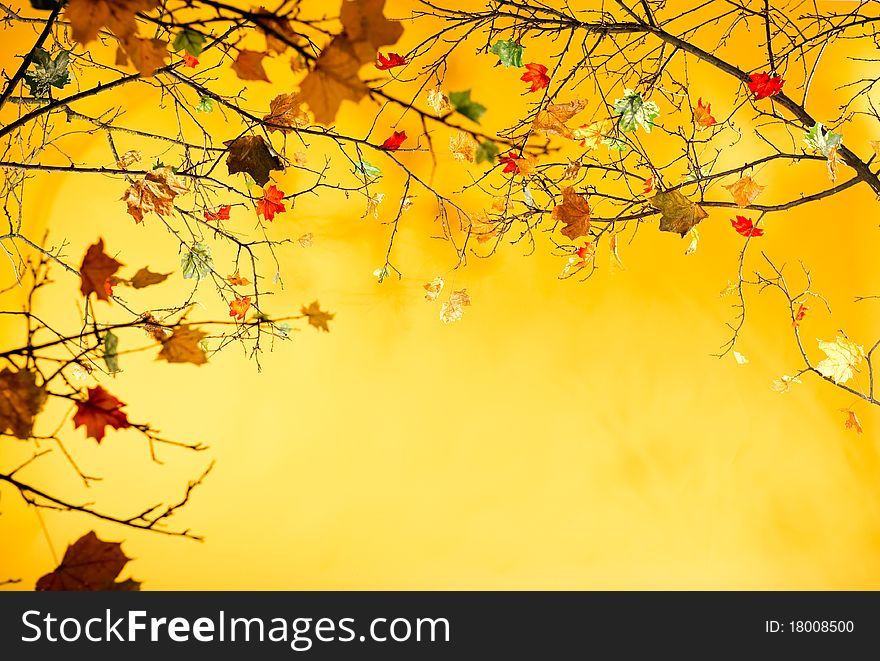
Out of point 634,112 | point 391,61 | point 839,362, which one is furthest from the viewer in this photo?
point 839,362

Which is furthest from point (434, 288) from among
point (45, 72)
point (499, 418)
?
point (45, 72)

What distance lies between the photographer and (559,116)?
1.41m

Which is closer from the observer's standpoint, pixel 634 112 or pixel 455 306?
pixel 634 112

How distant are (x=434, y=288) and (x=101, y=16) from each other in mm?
1669

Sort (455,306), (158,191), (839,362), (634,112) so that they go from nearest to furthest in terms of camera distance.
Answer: (158,191) → (634,112) → (839,362) → (455,306)

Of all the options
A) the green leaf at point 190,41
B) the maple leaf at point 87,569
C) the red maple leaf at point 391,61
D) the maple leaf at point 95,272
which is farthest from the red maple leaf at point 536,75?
the maple leaf at point 87,569

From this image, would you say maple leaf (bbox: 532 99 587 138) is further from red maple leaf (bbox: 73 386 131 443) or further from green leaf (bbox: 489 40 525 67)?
red maple leaf (bbox: 73 386 131 443)

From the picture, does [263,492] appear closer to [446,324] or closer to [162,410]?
[162,410]

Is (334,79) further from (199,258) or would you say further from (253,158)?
(199,258)

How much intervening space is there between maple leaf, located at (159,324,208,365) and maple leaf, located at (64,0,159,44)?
0.20 meters

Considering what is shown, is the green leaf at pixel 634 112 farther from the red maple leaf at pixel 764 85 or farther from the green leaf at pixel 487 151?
the green leaf at pixel 487 151

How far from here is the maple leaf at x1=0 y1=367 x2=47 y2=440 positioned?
0.49 m

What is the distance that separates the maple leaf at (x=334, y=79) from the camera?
39 cm

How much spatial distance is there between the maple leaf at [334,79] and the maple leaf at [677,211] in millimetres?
785
